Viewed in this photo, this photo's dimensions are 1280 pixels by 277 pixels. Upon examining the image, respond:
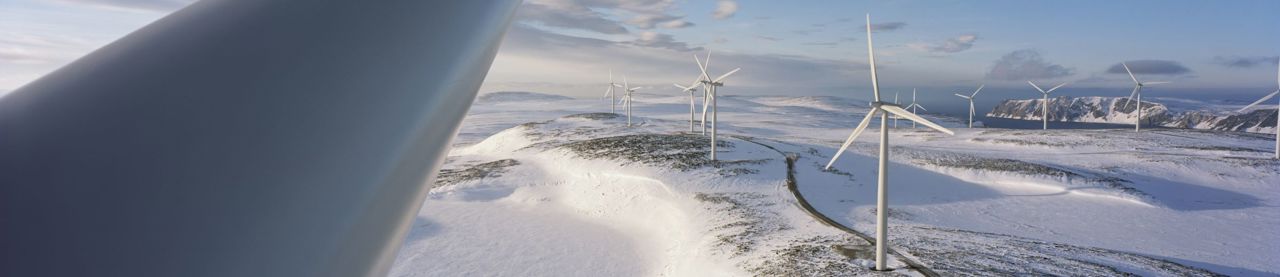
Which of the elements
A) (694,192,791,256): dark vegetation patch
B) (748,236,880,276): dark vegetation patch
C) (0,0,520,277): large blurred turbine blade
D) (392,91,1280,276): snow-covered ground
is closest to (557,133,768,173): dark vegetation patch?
(392,91,1280,276): snow-covered ground

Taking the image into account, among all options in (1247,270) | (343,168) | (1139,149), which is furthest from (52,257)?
→ (1139,149)

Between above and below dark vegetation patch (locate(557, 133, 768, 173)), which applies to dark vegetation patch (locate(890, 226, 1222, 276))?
below

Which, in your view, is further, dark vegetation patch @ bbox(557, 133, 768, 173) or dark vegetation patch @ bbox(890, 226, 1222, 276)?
dark vegetation patch @ bbox(557, 133, 768, 173)

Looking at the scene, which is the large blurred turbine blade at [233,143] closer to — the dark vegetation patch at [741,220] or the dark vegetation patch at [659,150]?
the dark vegetation patch at [741,220]

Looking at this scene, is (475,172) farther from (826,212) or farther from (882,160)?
(882,160)

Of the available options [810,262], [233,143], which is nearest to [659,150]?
[810,262]

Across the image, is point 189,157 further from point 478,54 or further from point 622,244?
point 622,244

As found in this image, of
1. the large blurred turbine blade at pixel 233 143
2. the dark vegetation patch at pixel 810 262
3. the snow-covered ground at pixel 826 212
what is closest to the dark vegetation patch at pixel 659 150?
the snow-covered ground at pixel 826 212

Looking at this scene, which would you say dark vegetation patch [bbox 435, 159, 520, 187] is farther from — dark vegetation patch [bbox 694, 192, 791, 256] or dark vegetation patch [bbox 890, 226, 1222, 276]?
dark vegetation patch [bbox 890, 226, 1222, 276]
